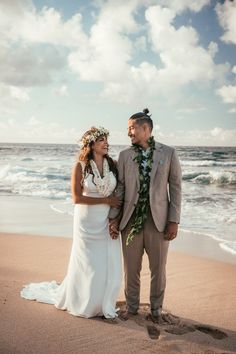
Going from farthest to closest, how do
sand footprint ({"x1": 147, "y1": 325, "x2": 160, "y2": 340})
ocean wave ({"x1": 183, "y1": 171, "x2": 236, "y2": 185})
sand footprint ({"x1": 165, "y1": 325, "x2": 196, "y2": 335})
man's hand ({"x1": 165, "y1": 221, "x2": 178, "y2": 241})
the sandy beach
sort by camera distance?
ocean wave ({"x1": 183, "y1": 171, "x2": 236, "y2": 185}) < man's hand ({"x1": 165, "y1": 221, "x2": 178, "y2": 241}) < sand footprint ({"x1": 165, "y1": 325, "x2": 196, "y2": 335}) < sand footprint ({"x1": 147, "y1": 325, "x2": 160, "y2": 340}) < the sandy beach

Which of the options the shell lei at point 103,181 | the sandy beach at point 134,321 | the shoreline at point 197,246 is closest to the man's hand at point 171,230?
the shell lei at point 103,181

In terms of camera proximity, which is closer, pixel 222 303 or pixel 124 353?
pixel 124 353

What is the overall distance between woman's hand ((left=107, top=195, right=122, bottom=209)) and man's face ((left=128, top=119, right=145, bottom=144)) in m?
0.64

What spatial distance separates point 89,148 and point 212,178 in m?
19.9

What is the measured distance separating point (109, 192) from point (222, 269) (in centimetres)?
269

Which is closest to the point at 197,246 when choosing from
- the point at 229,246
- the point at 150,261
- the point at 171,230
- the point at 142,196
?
the point at 229,246

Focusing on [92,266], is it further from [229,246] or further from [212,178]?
[212,178]

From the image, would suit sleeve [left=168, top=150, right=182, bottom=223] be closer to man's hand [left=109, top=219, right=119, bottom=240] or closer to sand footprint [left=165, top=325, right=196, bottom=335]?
man's hand [left=109, top=219, right=119, bottom=240]

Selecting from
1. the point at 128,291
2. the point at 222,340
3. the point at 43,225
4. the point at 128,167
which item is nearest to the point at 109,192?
the point at 128,167

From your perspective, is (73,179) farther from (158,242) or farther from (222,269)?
(222,269)

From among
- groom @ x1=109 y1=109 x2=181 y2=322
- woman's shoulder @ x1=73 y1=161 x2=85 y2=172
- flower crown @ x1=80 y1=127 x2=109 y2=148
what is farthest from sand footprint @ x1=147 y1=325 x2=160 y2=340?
flower crown @ x1=80 y1=127 x2=109 y2=148

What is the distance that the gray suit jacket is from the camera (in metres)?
4.09

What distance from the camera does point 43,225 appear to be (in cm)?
923

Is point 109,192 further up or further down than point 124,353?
further up
